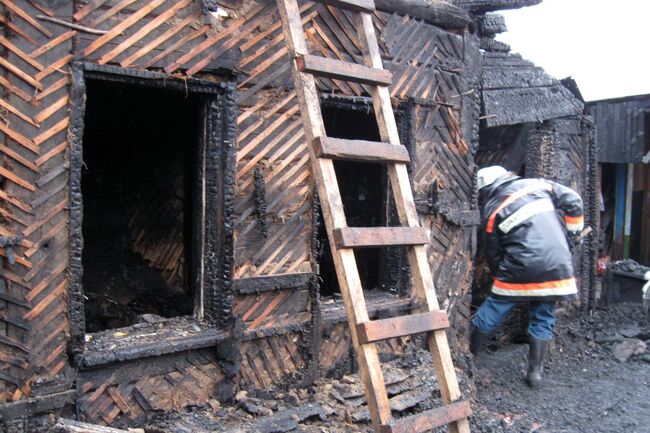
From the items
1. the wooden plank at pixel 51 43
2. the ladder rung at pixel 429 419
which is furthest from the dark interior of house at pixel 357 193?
the wooden plank at pixel 51 43

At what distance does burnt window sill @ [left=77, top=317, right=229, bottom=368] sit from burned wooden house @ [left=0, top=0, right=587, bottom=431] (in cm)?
1

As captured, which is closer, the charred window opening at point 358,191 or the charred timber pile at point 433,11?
the charred timber pile at point 433,11

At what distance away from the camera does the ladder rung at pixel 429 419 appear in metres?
3.11

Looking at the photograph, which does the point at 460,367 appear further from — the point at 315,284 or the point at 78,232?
the point at 78,232

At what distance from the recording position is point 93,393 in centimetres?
383

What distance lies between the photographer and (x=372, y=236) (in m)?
3.38

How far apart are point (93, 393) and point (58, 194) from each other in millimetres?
1307

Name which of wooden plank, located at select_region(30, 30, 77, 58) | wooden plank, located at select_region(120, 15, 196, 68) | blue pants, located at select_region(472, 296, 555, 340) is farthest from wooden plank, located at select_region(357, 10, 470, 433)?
blue pants, located at select_region(472, 296, 555, 340)

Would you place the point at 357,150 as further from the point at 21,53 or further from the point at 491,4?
the point at 491,4

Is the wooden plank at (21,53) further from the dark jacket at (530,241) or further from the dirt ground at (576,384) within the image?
the dark jacket at (530,241)

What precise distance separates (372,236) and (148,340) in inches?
73.4

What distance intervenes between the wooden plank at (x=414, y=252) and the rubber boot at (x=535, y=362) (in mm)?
2672

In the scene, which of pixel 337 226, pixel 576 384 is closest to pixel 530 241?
pixel 576 384

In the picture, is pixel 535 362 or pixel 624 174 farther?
pixel 624 174
